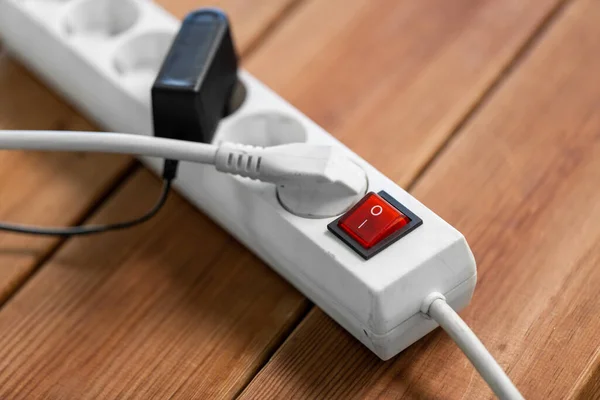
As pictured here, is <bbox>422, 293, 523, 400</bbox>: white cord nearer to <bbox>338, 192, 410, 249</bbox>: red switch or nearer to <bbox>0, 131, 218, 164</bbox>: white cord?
<bbox>338, 192, 410, 249</bbox>: red switch

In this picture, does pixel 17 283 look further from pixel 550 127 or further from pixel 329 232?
pixel 550 127

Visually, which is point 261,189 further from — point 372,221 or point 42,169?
point 42,169

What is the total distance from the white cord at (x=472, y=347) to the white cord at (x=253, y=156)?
0.31ft

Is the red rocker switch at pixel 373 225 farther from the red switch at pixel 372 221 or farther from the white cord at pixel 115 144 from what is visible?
the white cord at pixel 115 144

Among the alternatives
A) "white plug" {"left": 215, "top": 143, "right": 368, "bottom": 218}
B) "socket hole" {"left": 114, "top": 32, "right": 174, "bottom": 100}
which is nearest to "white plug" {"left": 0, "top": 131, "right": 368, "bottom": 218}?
"white plug" {"left": 215, "top": 143, "right": 368, "bottom": 218}

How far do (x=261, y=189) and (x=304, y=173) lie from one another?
47 millimetres

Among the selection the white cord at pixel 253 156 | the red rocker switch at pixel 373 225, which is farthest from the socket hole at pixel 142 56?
the red rocker switch at pixel 373 225

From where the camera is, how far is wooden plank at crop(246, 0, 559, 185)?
2.02ft

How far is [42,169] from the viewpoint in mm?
627

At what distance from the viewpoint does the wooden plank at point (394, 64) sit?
62cm

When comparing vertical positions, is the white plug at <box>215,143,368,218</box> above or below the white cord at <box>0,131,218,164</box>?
above

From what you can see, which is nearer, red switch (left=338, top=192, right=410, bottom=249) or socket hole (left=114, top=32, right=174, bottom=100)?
red switch (left=338, top=192, right=410, bottom=249)

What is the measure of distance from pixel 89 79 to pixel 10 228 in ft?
0.45

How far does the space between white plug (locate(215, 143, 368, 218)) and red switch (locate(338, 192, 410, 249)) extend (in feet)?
0.05
